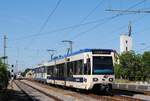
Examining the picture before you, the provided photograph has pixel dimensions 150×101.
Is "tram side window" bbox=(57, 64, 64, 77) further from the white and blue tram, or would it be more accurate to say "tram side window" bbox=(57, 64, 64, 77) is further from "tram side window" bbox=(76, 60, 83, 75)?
the white and blue tram

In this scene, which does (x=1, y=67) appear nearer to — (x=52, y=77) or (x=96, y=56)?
(x=96, y=56)

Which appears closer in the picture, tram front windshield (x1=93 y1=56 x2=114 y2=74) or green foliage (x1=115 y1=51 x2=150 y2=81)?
tram front windshield (x1=93 y1=56 x2=114 y2=74)

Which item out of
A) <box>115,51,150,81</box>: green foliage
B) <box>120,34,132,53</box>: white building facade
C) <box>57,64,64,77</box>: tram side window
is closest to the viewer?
<box>57,64,64,77</box>: tram side window

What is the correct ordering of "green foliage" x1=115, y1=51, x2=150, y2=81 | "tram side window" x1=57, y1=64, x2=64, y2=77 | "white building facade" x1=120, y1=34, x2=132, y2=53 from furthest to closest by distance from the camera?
"white building facade" x1=120, y1=34, x2=132, y2=53
"green foliage" x1=115, y1=51, x2=150, y2=81
"tram side window" x1=57, y1=64, x2=64, y2=77

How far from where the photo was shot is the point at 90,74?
3653 centimetres

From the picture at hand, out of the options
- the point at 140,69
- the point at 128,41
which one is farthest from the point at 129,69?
the point at 128,41

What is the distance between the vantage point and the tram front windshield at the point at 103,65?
36406 mm

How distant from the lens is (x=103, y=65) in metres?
36.6

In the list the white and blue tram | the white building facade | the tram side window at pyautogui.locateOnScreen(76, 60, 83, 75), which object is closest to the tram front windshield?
the white and blue tram

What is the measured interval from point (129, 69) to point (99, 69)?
7615 cm

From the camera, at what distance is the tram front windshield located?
119 ft

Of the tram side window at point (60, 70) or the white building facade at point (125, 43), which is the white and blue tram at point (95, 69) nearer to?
the tram side window at point (60, 70)

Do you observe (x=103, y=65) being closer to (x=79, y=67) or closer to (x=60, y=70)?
(x=79, y=67)

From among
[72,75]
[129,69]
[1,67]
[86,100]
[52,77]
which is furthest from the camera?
[129,69]
